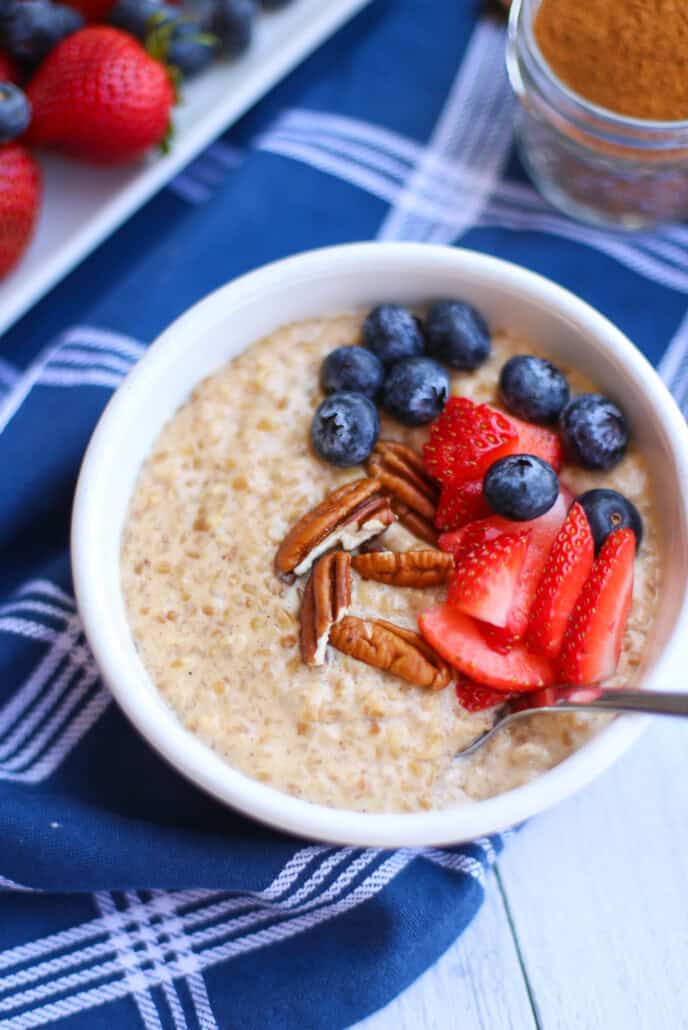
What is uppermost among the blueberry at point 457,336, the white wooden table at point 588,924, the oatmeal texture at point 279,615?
the blueberry at point 457,336

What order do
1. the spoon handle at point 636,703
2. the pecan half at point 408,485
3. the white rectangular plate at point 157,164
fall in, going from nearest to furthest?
the spoon handle at point 636,703 → the pecan half at point 408,485 → the white rectangular plate at point 157,164

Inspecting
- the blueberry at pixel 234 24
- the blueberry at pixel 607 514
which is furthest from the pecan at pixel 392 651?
the blueberry at pixel 234 24

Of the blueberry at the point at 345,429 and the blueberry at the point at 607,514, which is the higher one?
the blueberry at the point at 607,514

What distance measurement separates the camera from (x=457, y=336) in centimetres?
144

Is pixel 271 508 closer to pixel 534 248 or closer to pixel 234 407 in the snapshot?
pixel 234 407

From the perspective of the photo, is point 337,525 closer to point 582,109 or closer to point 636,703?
point 636,703

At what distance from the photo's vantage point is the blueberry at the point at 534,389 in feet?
4.63

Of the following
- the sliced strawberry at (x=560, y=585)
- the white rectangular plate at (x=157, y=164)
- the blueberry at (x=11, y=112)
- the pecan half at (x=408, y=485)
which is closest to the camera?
the sliced strawberry at (x=560, y=585)

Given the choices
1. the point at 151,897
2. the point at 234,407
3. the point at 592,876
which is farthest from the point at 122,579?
the point at 592,876

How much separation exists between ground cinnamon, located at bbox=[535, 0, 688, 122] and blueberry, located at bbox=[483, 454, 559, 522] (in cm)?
60

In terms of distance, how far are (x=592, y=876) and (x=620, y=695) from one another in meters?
0.42

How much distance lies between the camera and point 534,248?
68.2 inches

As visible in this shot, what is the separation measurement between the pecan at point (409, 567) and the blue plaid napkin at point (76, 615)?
36 centimetres

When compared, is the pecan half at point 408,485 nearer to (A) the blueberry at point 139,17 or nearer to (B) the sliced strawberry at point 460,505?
(B) the sliced strawberry at point 460,505
